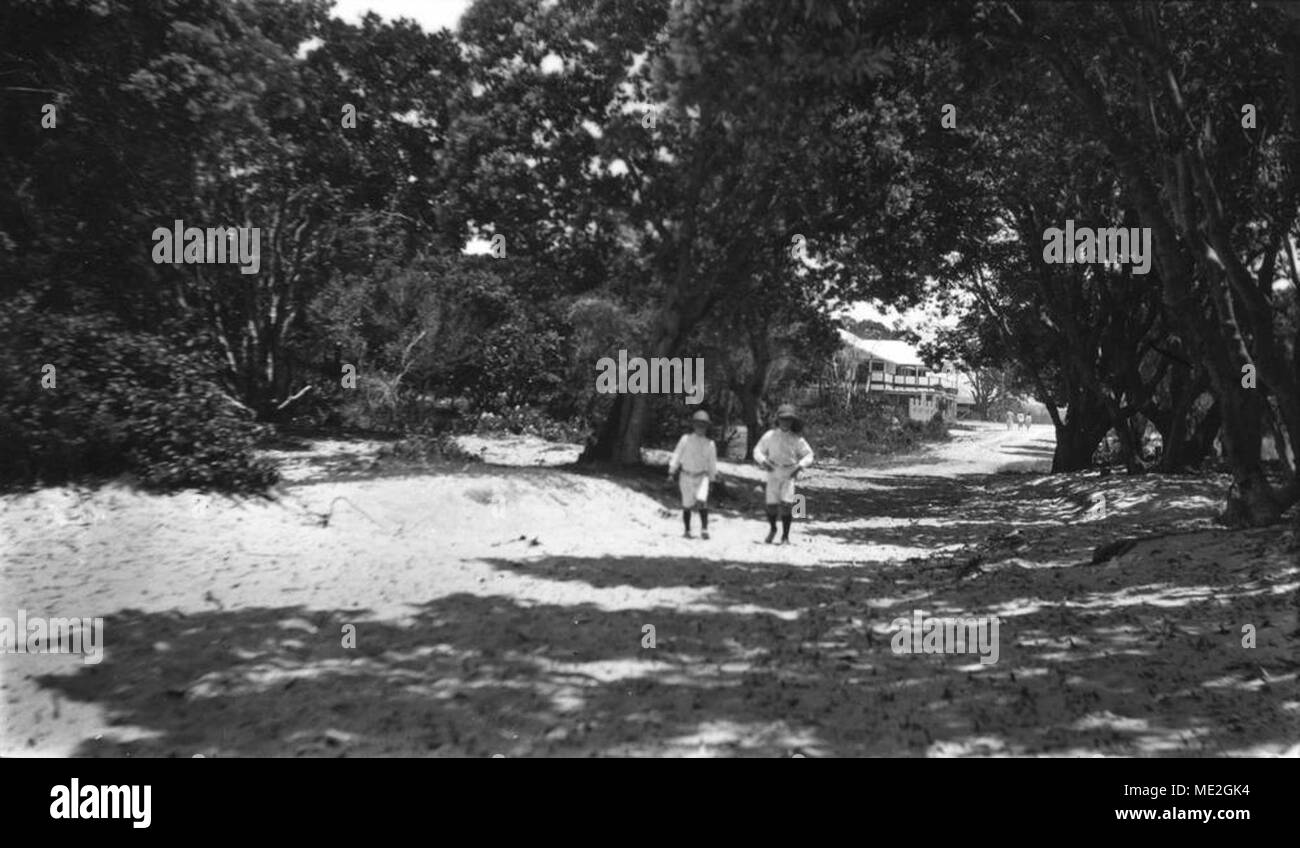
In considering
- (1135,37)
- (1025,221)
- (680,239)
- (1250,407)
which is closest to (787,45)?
(1135,37)

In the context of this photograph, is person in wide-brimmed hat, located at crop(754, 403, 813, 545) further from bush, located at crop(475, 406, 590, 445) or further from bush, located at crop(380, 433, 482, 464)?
bush, located at crop(475, 406, 590, 445)

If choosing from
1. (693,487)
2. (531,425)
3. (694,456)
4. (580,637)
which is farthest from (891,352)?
(580,637)

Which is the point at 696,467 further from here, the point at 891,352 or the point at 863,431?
the point at 891,352

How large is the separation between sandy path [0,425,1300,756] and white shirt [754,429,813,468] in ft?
4.09

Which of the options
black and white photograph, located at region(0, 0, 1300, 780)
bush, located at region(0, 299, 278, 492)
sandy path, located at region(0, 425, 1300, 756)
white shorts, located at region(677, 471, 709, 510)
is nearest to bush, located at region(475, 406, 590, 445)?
black and white photograph, located at region(0, 0, 1300, 780)

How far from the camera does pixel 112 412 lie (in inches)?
386

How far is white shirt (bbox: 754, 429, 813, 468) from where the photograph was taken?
11969 mm

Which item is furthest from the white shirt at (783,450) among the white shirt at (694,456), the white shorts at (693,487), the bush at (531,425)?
the bush at (531,425)

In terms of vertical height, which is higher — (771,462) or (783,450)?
(783,450)

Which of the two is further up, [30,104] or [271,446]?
[30,104]

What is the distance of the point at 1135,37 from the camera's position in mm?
8133

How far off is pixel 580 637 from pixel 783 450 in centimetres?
639
